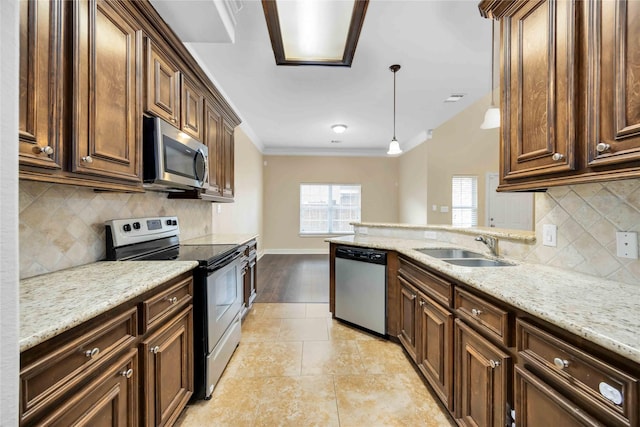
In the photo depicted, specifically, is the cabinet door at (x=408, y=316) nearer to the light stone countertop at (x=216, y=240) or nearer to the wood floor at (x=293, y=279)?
the wood floor at (x=293, y=279)

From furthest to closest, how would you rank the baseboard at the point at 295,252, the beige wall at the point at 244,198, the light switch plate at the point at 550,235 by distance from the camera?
1. the baseboard at the point at 295,252
2. the beige wall at the point at 244,198
3. the light switch plate at the point at 550,235

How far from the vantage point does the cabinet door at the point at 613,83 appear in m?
0.87

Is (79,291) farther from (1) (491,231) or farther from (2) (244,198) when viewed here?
(2) (244,198)

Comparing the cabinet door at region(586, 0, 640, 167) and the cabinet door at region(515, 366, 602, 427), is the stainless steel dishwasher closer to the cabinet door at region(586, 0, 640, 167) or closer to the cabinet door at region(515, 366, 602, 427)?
the cabinet door at region(515, 366, 602, 427)

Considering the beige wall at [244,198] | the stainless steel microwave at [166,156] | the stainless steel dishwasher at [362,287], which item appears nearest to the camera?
the stainless steel microwave at [166,156]

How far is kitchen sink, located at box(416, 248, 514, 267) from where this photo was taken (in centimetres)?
187

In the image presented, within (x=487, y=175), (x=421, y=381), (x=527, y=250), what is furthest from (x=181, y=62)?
(x=487, y=175)

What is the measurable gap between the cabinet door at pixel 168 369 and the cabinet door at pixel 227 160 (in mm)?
1800

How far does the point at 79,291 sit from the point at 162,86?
139 centimetres

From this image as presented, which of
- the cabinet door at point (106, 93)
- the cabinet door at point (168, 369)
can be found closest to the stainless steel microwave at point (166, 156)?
the cabinet door at point (106, 93)

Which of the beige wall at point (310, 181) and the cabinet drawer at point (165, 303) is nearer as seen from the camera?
the cabinet drawer at point (165, 303)

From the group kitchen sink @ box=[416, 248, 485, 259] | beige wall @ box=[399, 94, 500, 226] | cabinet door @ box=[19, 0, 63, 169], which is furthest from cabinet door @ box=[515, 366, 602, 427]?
beige wall @ box=[399, 94, 500, 226]

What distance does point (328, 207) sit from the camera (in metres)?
7.21

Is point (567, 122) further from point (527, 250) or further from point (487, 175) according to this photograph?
point (487, 175)
